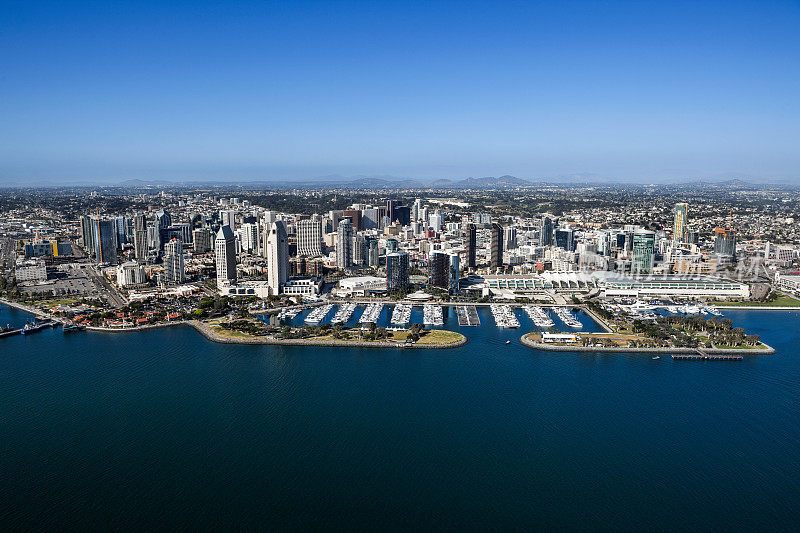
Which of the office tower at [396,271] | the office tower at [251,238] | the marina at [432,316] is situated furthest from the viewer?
the office tower at [251,238]

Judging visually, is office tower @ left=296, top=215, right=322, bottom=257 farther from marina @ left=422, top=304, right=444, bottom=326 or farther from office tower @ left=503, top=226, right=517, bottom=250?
marina @ left=422, top=304, right=444, bottom=326

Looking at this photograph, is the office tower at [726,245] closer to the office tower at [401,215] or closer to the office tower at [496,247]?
the office tower at [496,247]

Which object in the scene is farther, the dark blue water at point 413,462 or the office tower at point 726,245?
the office tower at point 726,245

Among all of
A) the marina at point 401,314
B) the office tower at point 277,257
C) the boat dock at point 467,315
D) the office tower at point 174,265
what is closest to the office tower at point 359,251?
the office tower at point 277,257

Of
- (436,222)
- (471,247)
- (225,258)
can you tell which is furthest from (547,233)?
(225,258)

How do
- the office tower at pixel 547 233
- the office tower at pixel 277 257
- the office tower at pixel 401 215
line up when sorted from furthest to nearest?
1. the office tower at pixel 401 215
2. the office tower at pixel 547 233
3. the office tower at pixel 277 257

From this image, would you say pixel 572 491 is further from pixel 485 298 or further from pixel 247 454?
pixel 485 298

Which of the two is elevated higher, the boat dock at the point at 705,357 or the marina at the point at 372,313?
the marina at the point at 372,313

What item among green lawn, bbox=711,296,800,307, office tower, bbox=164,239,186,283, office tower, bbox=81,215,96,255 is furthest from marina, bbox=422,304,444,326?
office tower, bbox=81,215,96,255

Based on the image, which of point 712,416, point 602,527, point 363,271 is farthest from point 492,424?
point 363,271
